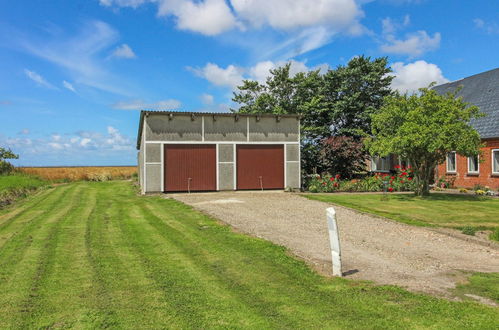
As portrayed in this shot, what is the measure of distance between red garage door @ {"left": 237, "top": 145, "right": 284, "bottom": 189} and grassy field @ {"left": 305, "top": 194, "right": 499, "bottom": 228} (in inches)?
199

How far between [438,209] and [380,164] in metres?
18.5

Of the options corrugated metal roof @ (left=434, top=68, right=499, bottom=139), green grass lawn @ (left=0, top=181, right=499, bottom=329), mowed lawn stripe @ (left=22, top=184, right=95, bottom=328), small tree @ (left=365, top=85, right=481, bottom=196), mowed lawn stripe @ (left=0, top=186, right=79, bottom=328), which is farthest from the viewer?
corrugated metal roof @ (left=434, top=68, right=499, bottom=139)

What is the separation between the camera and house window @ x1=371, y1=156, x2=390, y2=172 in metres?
31.5

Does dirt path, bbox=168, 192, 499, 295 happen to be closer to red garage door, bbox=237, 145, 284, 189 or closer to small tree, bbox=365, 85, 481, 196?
small tree, bbox=365, 85, 481, 196

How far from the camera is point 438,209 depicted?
14.6 m

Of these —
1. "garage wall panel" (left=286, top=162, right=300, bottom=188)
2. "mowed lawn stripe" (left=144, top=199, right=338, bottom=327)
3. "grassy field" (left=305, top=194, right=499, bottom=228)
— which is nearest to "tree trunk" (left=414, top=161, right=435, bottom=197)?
"grassy field" (left=305, top=194, right=499, bottom=228)

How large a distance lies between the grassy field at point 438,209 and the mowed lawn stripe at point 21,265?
9243mm

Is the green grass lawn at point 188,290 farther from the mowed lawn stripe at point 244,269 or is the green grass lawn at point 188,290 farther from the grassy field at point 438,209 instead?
the grassy field at point 438,209

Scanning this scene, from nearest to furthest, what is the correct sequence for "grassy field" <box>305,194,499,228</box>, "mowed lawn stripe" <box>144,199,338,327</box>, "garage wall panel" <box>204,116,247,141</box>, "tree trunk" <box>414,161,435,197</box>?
1. "mowed lawn stripe" <box>144,199,338,327</box>
2. "grassy field" <box>305,194,499,228</box>
3. "tree trunk" <box>414,161,435,197</box>
4. "garage wall panel" <box>204,116,247,141</box>

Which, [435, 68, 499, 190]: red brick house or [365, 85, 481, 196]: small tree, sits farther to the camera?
[435, 68, 499, 190]: red brick house

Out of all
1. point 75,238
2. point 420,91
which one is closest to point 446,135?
point 420,91

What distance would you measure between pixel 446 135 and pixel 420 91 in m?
2.63

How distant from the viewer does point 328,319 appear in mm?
4344

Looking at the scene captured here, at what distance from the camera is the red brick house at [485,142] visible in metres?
22.2
